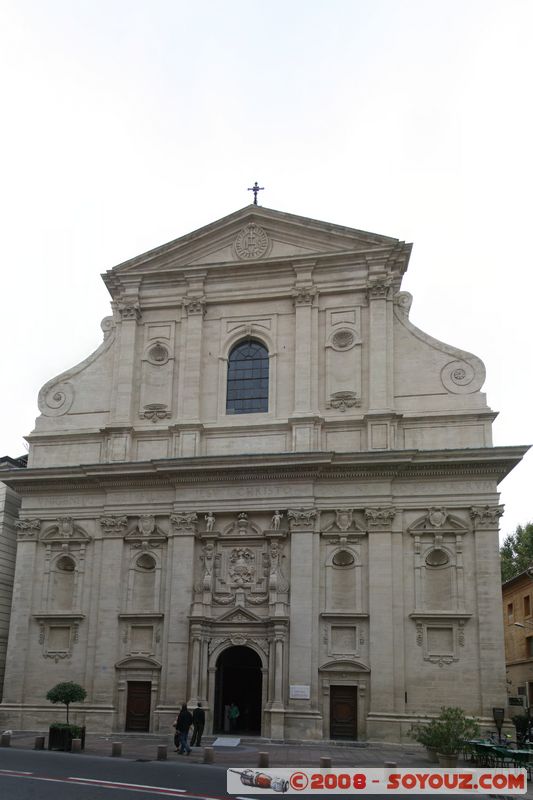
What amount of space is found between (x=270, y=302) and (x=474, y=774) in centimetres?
2045

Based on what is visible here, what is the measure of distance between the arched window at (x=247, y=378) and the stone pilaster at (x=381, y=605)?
6507 mm

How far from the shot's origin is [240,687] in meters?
31.0

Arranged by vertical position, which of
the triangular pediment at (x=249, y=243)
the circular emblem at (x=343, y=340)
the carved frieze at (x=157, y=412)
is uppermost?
the triangular pediment at (x=249, y=243)

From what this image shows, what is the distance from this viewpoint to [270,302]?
112ft

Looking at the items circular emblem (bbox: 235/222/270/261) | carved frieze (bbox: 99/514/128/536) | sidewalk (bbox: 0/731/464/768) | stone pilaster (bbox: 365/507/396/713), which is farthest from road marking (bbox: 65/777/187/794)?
circular emblem (bbox: 235/222/270/261)

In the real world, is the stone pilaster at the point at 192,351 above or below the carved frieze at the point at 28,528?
above

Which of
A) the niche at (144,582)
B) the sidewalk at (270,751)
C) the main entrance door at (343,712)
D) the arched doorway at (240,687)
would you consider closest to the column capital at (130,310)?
the niche at (144,582)

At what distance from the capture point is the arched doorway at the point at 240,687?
30.0 m

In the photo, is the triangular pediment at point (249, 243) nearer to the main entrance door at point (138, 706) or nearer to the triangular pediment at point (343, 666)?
the triangular pediment at point (343, 666)

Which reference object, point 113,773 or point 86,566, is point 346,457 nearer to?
point 86,566

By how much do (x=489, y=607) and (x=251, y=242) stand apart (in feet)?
56.2

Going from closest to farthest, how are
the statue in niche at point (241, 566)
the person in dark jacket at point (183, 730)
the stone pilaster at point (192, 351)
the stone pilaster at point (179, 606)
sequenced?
1. the person in dark jacket at point (183, 730)
2. the stone pilaster at point (179, 606)
3. the statue in niche at point (241, 566)
4. the stone pilaster at point (192, 351)

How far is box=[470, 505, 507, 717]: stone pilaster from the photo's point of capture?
89.7 ft

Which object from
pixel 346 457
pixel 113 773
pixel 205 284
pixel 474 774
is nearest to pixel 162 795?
pixel 113 773
